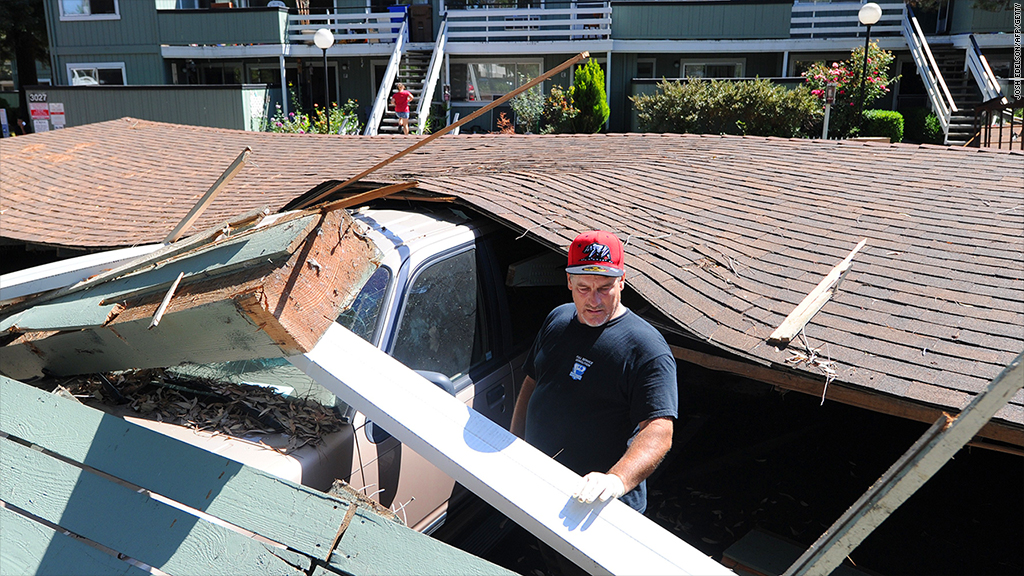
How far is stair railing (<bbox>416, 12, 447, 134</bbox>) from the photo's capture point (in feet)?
65.4

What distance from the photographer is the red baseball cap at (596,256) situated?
2795 mm

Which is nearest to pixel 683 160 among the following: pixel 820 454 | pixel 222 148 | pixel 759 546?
pixel 820 454

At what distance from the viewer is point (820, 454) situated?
19.2ft

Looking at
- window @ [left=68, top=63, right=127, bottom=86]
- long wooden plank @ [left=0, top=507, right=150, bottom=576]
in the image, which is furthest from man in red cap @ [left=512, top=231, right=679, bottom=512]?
window @ [left=68, top=63, right=127, bottom=86]

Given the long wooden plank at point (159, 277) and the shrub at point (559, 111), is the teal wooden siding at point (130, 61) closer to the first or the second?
the shrub at point (559, 111)

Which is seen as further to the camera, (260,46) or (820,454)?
(260,46)

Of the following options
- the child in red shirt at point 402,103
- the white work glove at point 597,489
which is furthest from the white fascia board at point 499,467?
the child in red shirt at point 402,103

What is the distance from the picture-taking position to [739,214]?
188 inches

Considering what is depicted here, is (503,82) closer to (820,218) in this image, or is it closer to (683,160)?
(683,160)

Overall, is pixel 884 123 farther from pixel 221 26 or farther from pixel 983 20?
pixel 221 26

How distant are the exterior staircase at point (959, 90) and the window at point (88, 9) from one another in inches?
928

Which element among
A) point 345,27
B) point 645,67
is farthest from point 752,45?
point 345,27

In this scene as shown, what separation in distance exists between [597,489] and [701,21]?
20.8 m

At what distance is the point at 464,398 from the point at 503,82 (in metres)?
21.2
